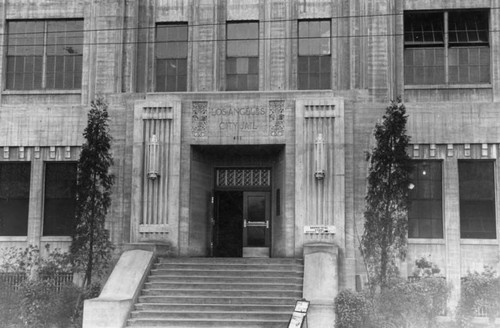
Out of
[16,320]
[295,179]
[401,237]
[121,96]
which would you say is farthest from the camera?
[121,96]

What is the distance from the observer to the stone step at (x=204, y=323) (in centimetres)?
1739

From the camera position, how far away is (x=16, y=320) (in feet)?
60.8

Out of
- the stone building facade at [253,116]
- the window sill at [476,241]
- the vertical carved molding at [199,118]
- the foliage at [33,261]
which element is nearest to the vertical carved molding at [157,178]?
the stone building facade at [253,116]

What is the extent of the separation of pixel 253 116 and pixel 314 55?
321cm

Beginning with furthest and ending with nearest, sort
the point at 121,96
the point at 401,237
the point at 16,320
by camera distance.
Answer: the point at 121,96, the point at 401,237, the point at 16,320

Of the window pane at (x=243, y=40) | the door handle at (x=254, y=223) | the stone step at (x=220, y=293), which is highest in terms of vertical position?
the window pane at (x=243, y=40)

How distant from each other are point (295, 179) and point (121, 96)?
6.23 metres

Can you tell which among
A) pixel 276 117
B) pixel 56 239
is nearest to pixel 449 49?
pixel 276 117

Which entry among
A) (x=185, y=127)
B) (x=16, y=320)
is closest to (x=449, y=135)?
(x=185, y=127)

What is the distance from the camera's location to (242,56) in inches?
936

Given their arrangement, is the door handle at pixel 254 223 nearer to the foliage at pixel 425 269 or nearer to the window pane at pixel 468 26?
the foliage at pixel 425 269

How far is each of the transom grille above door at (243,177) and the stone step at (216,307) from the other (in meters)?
6.16

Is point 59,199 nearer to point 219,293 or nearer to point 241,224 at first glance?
point 241,224

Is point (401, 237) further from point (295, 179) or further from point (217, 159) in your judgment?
point (217, 159)
